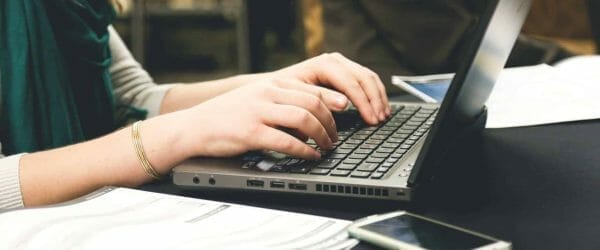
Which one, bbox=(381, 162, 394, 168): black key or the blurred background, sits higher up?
bbox=(381, 162, 394, 168): black key

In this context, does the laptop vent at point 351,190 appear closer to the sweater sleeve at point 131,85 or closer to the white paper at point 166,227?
the white paper at point 166,227

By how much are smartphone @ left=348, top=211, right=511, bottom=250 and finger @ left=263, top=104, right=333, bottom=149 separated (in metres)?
0.16

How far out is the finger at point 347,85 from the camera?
2.82 feet

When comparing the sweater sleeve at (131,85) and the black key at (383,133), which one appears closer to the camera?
the black key at (383,133)

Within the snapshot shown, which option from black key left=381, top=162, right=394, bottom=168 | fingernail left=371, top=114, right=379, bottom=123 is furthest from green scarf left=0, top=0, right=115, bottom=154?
black key left=381, top=162, right=394, bottom=168

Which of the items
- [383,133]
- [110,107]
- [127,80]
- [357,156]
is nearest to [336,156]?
[357,156]

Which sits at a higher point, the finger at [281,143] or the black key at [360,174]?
the finger at [281,143]

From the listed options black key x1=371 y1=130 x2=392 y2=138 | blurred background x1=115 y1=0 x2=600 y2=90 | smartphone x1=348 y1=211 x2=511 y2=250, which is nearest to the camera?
smartphone x1=348 y1=211 x2=511 y2=250

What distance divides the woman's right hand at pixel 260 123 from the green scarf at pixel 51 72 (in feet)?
1.25

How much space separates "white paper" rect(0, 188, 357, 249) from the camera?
54 centimetres

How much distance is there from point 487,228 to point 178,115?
1.04 feet

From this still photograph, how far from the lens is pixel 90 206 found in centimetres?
64

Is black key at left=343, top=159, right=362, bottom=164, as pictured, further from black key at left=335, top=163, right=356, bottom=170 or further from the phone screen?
the phone screen

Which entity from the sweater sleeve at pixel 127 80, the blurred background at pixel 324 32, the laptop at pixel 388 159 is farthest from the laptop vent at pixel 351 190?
the blurred background at pixel 324 32
